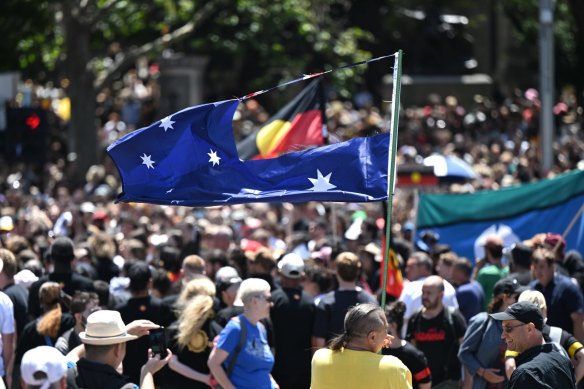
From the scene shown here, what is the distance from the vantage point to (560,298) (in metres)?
9.59

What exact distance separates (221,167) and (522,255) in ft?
10.2

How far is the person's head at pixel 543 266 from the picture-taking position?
9617 mm

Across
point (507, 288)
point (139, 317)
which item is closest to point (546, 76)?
point (507, 288)

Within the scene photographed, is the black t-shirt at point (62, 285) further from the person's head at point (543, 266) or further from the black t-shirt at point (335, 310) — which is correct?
the person's head at point (543, 266)

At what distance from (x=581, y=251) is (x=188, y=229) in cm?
466

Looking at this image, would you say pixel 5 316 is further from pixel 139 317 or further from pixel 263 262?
pixel 263 262

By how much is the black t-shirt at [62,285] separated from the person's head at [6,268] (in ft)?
0.62

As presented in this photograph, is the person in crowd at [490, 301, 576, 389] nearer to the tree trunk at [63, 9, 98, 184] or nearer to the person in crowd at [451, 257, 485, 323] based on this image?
the person in crowd at [451, 257, 485, 323]

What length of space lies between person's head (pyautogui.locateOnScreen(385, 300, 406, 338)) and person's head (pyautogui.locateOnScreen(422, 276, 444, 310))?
0.28 m

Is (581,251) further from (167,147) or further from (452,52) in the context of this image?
(452,52)

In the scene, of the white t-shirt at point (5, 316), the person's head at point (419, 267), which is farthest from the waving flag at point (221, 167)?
the person's head at point (419, 267)

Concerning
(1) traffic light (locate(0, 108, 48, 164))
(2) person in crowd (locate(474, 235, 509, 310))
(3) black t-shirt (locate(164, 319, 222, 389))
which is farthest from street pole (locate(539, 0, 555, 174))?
(3) black t-shirt (locate(164, 319, 222, 389))

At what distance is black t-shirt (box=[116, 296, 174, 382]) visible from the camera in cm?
907

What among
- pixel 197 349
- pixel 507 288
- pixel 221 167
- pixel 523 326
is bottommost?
pixel 197 349
